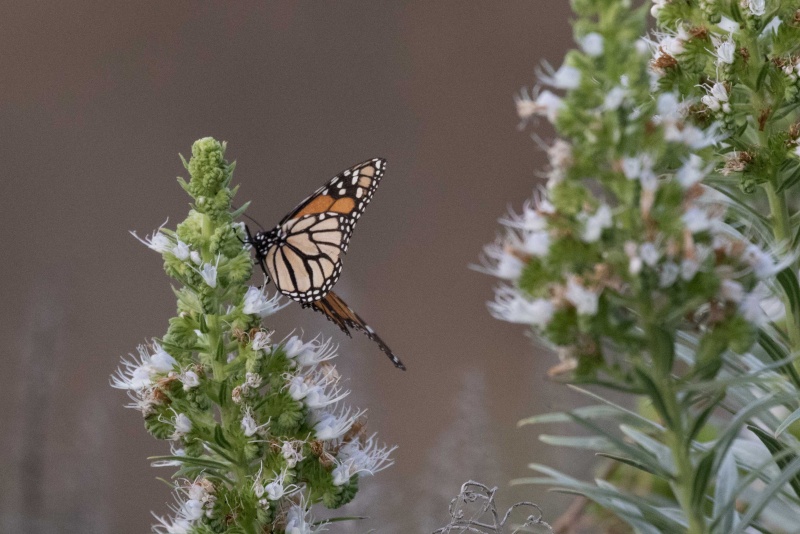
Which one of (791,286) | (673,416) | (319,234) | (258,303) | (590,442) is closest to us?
(673,416)

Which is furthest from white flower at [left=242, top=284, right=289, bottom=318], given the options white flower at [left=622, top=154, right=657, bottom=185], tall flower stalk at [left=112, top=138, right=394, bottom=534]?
white flower at [left=622, top=154, right=657, bottom=185]

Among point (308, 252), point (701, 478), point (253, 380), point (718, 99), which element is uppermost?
point (308, 252)

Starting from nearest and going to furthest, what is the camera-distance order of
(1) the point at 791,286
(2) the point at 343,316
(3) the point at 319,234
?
1. (1) the point at 791,286
2. (2) the point at 343,316
3. (3) the point at 319,234

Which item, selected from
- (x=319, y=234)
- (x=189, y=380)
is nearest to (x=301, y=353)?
(x=189, y=380)

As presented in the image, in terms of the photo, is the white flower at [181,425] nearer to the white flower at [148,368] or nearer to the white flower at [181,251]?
the white flower at [148,368]

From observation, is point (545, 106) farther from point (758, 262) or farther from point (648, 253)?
point (758, 262)

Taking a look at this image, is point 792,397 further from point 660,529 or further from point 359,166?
point 359,166

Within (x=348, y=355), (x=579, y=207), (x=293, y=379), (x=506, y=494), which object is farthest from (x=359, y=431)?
(x=506, y=494)

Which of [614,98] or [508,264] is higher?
[614,98]

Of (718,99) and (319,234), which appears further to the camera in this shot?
(319,234)
